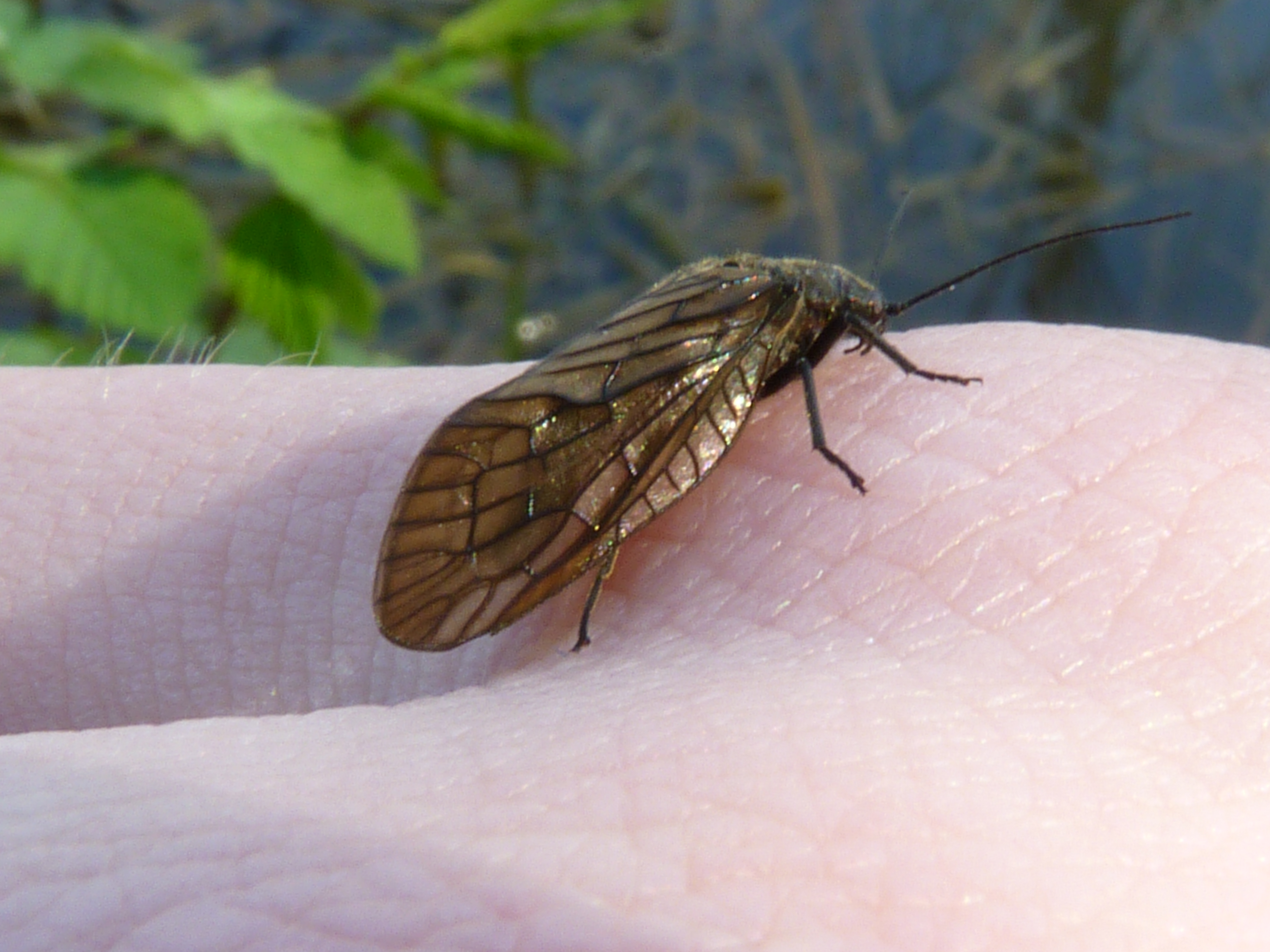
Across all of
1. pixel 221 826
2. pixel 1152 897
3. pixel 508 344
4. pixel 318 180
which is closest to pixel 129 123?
pixel 318 180

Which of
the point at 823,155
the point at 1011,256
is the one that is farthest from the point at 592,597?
the point at 823,155

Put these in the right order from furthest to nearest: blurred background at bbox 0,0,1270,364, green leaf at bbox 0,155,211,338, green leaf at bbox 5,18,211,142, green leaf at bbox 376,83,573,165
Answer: blurred background at bbox 0,0,1270,364 → green leaf at bbox 376,83,573,165 → green leaf at bbox 5,18,211,142 → green leaf at bbox 0,155,211,338

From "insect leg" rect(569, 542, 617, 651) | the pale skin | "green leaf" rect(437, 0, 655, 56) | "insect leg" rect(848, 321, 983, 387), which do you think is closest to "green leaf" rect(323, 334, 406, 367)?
"green leaf" rect(437, 0, 655, 56)

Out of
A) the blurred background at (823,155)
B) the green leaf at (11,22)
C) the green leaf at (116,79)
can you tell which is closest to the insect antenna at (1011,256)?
the green leaf at (116,79)

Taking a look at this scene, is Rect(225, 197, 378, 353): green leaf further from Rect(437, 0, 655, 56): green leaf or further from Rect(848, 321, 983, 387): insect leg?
Rect(848, 321, 983, 387): insect leg

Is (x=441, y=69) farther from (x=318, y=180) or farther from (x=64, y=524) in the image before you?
(x=64, y=524)

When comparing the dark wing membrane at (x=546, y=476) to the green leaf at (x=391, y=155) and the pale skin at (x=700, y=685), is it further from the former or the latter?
the green leaf at (x=391, y=155)

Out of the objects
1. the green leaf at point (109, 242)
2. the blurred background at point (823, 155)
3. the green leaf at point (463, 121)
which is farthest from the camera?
the blurred background at point (823, 155)

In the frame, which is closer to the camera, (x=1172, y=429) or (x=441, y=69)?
(x=1172, y=429)
